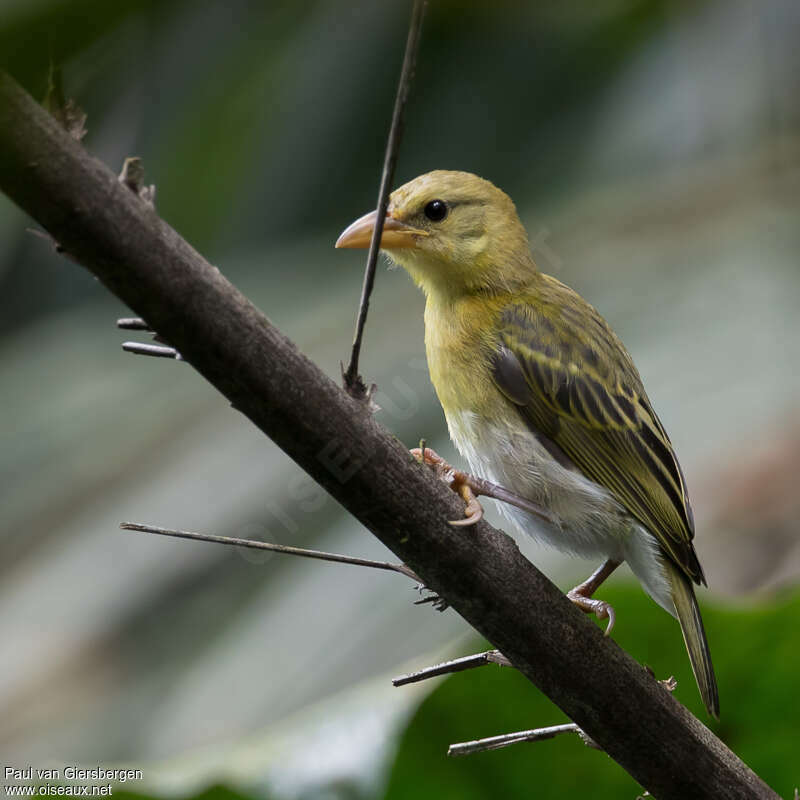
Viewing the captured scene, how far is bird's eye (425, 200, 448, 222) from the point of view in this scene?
2336 millimetres

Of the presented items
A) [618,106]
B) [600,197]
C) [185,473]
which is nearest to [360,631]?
[185,473]

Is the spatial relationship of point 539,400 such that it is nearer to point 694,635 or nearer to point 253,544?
point 694,635

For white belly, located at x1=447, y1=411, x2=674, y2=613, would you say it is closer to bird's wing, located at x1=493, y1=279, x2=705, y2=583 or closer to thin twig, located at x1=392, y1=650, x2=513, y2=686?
bird's wing, located at x1=493, y1=279, x2=705, y2=583

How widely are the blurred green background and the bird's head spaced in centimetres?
95

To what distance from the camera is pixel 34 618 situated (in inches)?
169

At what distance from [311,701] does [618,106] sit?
324 centimetres

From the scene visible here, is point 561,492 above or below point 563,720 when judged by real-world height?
above

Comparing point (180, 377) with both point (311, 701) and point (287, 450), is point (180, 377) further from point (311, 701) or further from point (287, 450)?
point (287, 450)

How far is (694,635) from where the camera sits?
187cm

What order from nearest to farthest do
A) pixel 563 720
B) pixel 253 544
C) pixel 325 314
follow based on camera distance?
pixel 253 544, pixel 563 720, pixel 325 314

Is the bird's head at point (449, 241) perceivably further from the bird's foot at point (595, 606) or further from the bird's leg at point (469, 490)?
the bird's foot at point (595, 606)

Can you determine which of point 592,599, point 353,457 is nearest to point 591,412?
point 592,599

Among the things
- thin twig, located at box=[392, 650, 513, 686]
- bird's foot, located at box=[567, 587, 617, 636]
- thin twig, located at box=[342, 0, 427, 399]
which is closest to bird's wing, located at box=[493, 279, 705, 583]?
bird's foot, located at box=[567, 587, 617, 636]

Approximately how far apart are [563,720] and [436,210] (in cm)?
111
